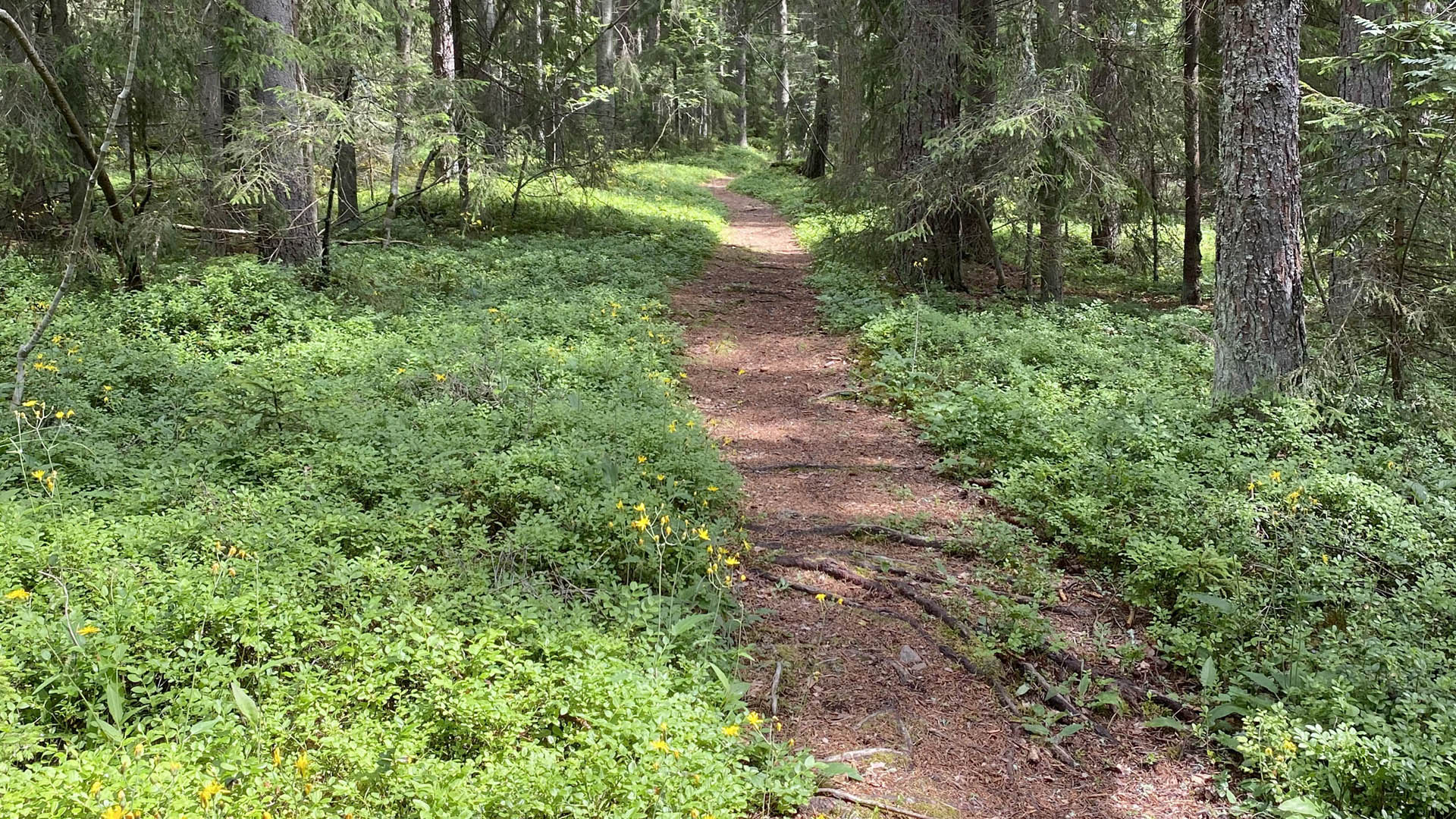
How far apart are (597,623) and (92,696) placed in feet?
6.26

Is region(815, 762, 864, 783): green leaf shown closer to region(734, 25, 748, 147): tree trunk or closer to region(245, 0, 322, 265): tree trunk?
Result: region(245, 0, 322, 265): tree trunk

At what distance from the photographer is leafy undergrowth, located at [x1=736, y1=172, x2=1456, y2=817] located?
329 centimetres

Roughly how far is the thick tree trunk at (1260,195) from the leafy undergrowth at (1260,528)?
1.76 ft

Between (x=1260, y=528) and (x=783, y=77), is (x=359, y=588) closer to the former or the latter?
(x=1260, y=528)

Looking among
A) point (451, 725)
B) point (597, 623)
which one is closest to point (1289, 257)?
point (597, 623)

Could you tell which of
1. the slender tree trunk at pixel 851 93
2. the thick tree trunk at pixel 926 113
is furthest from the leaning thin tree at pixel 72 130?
the slender tree trunk at pixel 851 93

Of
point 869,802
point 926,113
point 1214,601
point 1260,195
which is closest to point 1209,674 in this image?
point 1214,601

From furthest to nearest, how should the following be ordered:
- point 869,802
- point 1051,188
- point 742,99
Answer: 1. point 742,99
2. point 1051,188
3. point 869,802

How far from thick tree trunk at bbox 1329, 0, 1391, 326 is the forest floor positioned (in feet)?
11.4

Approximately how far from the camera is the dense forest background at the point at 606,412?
3.10 m

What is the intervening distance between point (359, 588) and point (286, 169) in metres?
6.68

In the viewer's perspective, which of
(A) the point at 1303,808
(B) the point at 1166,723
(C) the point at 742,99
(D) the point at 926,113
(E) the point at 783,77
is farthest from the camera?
(E) the point at 783,77

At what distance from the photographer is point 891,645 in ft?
14.3

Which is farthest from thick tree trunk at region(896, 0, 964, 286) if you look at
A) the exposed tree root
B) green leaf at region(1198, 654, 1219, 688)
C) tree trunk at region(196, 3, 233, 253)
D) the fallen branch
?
the fallen branch
